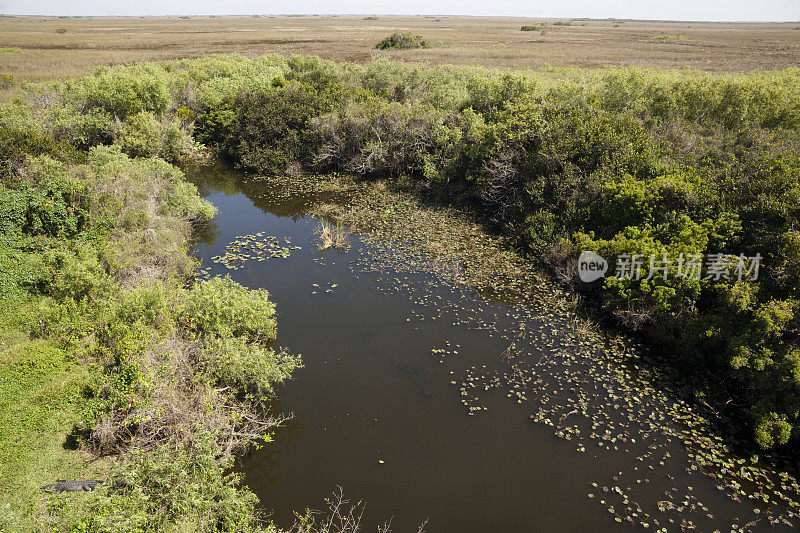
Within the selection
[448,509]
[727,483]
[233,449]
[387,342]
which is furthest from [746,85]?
[233,449]

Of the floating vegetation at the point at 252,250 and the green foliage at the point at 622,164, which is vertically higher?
the green foliage at the point at 622,164

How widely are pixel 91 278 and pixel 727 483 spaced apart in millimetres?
17623

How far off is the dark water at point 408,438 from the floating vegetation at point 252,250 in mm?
2851

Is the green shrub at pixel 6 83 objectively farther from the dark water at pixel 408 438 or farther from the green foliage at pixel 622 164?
the dark water at pixel 408 438

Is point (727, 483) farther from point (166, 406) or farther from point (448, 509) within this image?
point (166, 406)

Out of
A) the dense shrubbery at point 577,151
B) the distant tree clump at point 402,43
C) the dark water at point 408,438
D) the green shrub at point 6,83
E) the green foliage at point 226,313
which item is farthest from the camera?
the distant tree clump at point 402,43

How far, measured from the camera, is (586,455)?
995cm

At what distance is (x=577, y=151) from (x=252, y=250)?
1538cm

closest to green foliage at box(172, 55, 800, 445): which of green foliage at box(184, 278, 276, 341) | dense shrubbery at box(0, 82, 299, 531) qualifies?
dense shrubbery at box(0, 82, 299, 531)

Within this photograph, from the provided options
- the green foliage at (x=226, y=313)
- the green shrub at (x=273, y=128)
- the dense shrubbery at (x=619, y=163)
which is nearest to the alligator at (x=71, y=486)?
the green foliage at (x=226, y=313)

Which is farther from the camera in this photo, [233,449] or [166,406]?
[233,449]

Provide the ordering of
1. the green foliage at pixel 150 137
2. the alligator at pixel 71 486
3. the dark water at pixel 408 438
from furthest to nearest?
the green foliage at pixel 150 137 → the dark water at pixel 408 438 → the alligator at pixel 71 486

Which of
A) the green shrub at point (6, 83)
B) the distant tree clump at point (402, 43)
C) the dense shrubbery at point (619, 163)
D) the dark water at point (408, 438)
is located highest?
the distant tree clump at point (402, 43)

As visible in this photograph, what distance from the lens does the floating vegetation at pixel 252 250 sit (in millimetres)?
18038
